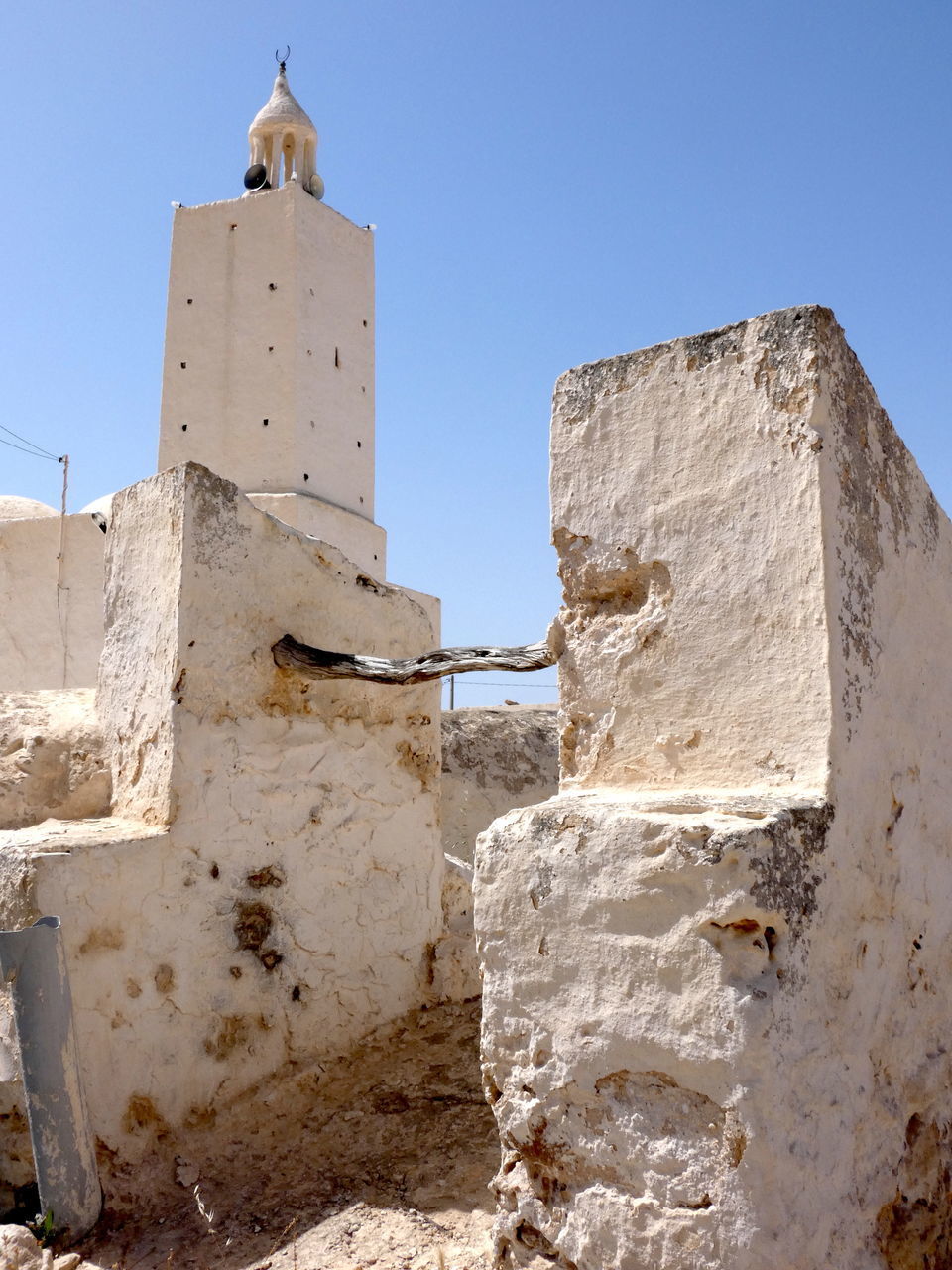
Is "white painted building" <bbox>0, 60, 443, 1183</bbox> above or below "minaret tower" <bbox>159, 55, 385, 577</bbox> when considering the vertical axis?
below

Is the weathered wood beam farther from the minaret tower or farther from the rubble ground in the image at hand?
the minaret tower

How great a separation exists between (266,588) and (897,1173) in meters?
3.03

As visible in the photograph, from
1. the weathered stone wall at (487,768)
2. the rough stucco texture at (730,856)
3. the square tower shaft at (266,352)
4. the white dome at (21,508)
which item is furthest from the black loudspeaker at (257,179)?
the rough stucco texture at (730,856)

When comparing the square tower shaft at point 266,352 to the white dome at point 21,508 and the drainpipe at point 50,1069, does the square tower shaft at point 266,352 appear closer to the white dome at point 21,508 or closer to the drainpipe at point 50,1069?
the white dome at point 21,508

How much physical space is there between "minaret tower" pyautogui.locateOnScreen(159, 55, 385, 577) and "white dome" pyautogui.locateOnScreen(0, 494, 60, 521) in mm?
2217

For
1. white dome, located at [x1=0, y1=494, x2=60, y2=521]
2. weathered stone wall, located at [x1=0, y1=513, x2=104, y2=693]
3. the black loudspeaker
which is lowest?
weathered stone wall, located at [x1=0, y1=513, x2=104, y2=693]

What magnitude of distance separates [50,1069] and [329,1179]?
1.04m

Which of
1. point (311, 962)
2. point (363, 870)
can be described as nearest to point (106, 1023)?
point (311, 962)

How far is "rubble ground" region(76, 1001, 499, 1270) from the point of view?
123 inches

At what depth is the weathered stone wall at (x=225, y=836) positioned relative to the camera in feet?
11.8

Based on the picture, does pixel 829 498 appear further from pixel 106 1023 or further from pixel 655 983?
pixel 106 1023

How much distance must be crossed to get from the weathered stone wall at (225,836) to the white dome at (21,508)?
11114 mm

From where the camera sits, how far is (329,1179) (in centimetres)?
356

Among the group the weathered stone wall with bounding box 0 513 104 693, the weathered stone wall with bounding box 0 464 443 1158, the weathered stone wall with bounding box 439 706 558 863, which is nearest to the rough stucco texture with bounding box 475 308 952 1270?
the weathered stone wall with bounding box 0 464 443 1158
